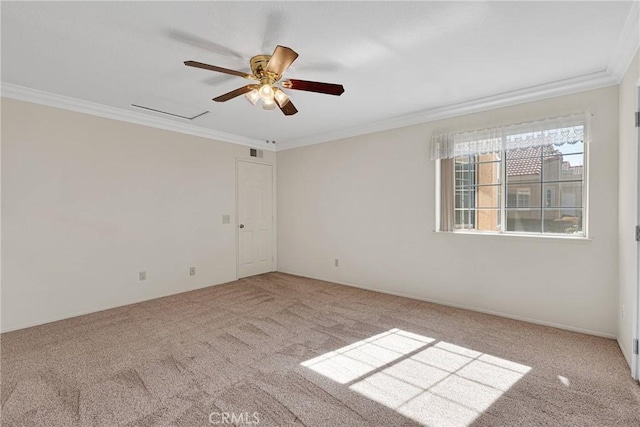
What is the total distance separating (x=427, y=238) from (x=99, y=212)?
13.7ft

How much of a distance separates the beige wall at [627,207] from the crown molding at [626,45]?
0.07 metres

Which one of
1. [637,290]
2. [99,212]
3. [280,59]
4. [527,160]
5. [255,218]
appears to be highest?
[280,59]

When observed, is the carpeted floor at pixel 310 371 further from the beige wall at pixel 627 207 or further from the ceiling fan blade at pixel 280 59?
the ceiling fan blade at pixel 280 59

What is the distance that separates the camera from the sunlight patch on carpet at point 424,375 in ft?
6.57

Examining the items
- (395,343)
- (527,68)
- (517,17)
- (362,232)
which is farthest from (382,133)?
(395,343)

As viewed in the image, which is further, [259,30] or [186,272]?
[186,272]

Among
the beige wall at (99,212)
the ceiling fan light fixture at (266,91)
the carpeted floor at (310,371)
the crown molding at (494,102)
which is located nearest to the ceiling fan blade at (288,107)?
the ceiling fan light fixture at (266,91)

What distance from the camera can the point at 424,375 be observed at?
7.81ft

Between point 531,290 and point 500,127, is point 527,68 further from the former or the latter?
point 531,290

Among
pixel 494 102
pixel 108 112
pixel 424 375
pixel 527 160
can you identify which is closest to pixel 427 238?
pixel 527 160

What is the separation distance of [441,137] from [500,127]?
0.66m

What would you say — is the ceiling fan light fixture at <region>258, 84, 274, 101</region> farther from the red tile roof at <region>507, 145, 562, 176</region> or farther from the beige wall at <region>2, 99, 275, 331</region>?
the red tile roof at <region>507, 145, 562, 176</region>

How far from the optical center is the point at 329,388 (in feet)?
7.20

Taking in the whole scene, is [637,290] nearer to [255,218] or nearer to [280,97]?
[280,97]
